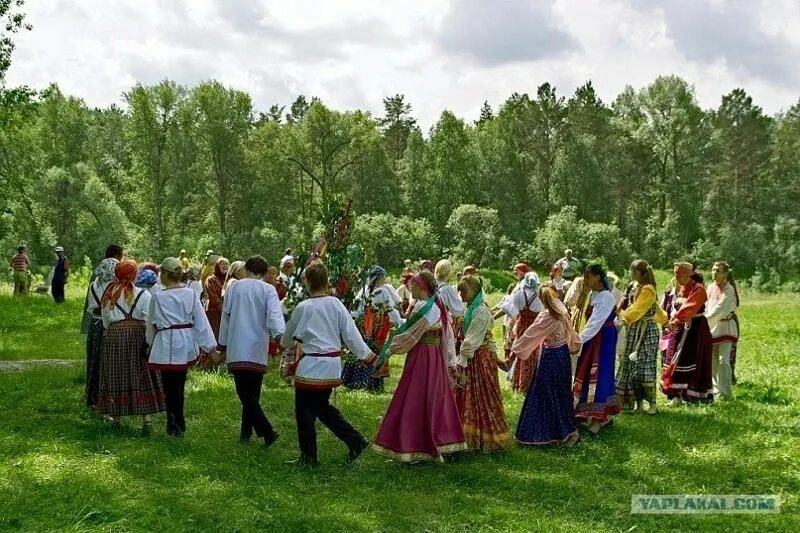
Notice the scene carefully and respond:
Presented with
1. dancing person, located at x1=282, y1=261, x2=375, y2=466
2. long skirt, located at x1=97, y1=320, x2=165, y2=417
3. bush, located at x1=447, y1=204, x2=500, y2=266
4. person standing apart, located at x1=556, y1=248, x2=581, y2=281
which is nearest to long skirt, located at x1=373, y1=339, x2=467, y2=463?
dancing person, located at x1=282, y1=261, x2=375, y2=466

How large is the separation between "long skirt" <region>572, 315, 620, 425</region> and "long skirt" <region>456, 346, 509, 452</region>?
1120 mm

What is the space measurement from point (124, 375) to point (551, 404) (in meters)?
4.29

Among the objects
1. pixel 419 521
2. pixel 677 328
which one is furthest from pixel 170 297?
pixel 677 328

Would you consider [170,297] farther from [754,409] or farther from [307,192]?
[307,192]

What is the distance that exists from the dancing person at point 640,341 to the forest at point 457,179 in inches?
1236

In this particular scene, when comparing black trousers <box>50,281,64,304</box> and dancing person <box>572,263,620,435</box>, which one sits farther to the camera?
black trousers <box>50,281,64,304</box>

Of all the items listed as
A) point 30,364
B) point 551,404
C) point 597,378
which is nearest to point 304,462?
point 551,404

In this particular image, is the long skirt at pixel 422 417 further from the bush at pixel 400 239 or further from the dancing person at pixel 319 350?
the bush at pixel 400 239

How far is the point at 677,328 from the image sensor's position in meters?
9.39

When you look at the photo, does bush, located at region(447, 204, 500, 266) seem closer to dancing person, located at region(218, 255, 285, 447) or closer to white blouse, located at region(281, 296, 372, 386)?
dancing person, located at region(218, 255, 285, 447)

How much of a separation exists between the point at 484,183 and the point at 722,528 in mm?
44398

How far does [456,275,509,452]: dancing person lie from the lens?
7.04 meters

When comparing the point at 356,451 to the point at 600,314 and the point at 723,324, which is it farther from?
the point at 723,324

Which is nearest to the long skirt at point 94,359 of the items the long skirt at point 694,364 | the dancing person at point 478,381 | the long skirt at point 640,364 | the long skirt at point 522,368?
the dancing person at point 478,381
